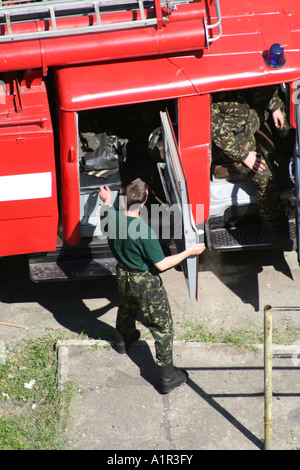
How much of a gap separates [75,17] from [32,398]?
292 centimetres

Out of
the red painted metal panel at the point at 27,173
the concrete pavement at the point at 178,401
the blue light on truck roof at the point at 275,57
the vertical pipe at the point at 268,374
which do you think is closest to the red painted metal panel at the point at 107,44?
the red painted metal panel at the point at 27,173

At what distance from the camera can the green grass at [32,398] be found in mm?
4527

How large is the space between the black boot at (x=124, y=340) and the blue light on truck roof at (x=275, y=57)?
2408 mm

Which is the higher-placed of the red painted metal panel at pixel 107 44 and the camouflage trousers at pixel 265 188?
the red painted metal panel at pixel 107 44

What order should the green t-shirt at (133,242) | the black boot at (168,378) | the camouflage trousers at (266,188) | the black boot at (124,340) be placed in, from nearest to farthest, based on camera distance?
the green t-shirt at (133,242) < the black boot at (168,378) < the black boot at (124,340) < the camouflage trousers at (266,188)

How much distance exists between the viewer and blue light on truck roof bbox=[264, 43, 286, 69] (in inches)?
196

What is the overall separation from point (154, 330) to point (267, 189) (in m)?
1.73

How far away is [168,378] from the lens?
4844 millimetres

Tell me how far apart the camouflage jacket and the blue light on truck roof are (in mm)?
588

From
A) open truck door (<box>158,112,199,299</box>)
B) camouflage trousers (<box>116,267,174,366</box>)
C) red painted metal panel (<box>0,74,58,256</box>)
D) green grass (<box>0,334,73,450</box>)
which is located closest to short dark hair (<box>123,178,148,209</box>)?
open truck door (<box>158,112,199,299</box>)

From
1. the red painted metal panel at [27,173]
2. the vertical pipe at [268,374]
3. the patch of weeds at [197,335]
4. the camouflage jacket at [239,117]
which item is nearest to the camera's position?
the vertical pipe at [268,374]

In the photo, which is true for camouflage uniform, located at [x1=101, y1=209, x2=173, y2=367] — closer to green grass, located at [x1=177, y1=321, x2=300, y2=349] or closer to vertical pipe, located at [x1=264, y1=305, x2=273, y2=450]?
green grass, located at [x1=177, y1=321, x2=300, y2=349]

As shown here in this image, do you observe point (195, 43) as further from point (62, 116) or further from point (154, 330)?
point (154, 330)

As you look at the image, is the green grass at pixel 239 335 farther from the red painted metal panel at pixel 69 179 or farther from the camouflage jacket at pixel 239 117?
the camouflage jacket at pixel 239 117
